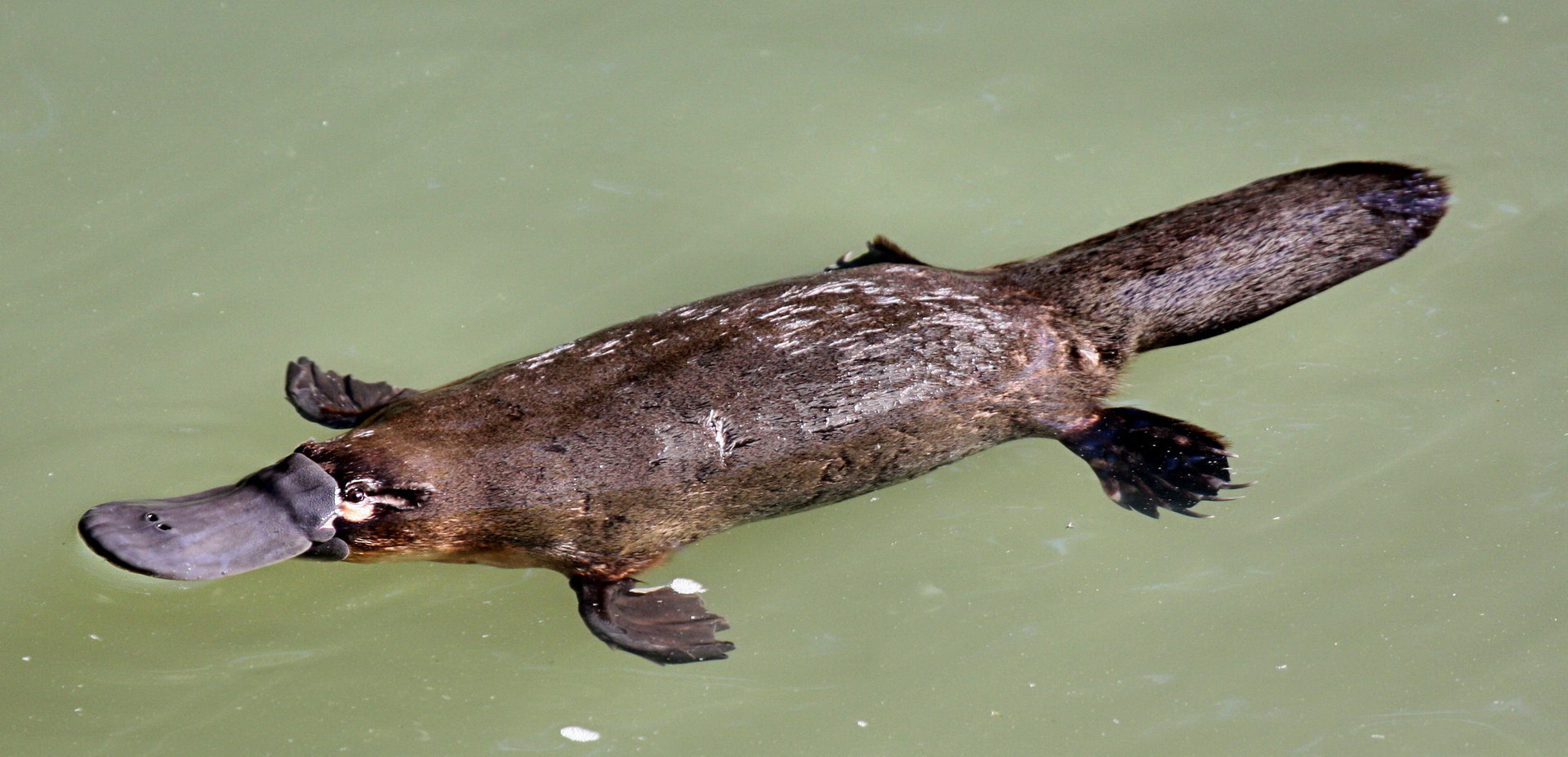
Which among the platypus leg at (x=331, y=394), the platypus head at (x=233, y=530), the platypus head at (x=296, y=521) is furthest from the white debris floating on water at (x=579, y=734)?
the platypus leg at (x=331, y=394)

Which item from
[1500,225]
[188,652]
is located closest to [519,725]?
[188,652]

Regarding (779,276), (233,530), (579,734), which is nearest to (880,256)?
(779,276)

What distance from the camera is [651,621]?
10.6 feet

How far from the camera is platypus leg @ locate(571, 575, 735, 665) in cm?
318

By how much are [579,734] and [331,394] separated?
4.10 ft

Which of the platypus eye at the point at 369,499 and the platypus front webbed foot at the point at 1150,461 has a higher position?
the platypus eye at the point at 369,499

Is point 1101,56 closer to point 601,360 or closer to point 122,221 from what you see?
point 601,360

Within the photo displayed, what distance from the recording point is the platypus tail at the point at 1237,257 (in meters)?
3.37

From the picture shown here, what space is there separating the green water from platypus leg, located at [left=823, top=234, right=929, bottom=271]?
0.18m

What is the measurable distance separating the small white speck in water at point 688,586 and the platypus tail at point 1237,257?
123 cm

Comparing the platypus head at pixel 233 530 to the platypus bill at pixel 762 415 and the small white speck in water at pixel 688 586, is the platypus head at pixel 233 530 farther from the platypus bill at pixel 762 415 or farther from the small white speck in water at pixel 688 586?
the small white speck in water at pixel 688 586

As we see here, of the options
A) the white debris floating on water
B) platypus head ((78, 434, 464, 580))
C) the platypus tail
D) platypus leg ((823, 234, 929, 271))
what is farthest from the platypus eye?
the platypus tail

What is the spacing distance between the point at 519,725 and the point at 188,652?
91 centimetres

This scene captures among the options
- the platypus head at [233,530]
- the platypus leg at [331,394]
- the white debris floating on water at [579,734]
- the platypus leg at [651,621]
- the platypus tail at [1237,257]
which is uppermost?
the platypus tail at [1237,257]
